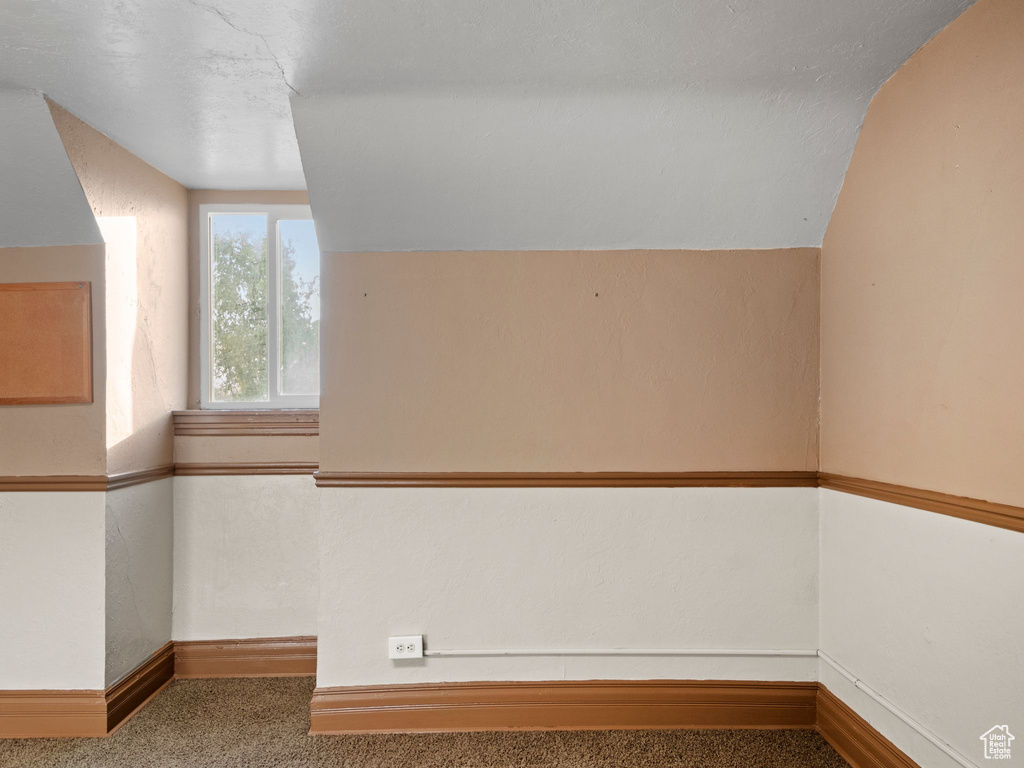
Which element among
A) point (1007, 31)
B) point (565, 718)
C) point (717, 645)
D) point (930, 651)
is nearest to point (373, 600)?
point (565, 718)

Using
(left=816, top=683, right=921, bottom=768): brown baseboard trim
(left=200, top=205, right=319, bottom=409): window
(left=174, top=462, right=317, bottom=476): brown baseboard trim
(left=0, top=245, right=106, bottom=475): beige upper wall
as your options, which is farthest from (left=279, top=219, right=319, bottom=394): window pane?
(left=816, top=683, right=921, bottom=768): brown baseboard trim

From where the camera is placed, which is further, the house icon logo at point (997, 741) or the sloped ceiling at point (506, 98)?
the sloped ceiling at point (506, 98)

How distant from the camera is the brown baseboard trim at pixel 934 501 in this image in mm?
1695

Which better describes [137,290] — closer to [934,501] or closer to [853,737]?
[934,501]

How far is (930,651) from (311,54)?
2.36m

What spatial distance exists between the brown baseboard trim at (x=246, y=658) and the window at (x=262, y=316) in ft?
3.53

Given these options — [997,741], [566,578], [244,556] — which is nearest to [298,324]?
[244,556]

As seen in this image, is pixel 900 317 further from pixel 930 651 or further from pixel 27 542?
pixel 27 542

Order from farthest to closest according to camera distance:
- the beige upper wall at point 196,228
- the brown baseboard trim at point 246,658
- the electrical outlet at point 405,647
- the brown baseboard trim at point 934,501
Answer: the beige upper wall at point 196,228, the brown baseboard trim at point 246,658, the electrical outlet at point 405,647, the brown baseboard trim at point 934,501

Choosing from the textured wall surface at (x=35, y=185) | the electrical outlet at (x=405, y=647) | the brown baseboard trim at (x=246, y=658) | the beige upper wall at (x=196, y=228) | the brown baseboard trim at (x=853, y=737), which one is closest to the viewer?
the brown baseboard trim at (x=853, y=737)

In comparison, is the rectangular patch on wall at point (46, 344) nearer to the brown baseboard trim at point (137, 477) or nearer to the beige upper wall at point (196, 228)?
the brown baseboard trim at point (137, 477)

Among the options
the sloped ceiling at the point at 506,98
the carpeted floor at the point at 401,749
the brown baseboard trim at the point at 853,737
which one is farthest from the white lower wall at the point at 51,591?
the brown baseboard trim at the point at 853,737

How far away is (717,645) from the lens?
263cm

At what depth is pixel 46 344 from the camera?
8.87 feet
